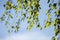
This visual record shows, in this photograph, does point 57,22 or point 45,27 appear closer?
point 57,22

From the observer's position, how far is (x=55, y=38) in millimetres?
9273

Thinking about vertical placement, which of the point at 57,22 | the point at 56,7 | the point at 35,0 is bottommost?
the point at 57,22

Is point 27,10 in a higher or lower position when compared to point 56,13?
higher

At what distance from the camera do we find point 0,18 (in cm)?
1197

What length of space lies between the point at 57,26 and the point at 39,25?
6.17 ft

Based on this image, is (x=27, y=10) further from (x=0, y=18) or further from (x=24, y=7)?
(x=0, y=18)

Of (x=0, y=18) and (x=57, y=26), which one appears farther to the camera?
(x=0, y=18)

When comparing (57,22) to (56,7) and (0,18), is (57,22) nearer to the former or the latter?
(56,7)


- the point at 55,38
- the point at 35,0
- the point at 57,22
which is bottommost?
the point at 55,38

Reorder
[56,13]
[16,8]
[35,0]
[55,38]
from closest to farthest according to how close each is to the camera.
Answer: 1. [55,38]
2. [56,13]
3. [35,0]
4. [16,8]

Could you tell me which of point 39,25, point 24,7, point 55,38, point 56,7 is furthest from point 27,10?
point 55,38

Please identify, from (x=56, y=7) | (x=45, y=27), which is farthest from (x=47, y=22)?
(x=56, y=7)

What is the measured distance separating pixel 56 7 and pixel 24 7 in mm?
1999

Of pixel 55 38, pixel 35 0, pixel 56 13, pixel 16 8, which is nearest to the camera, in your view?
pixel 55 38
